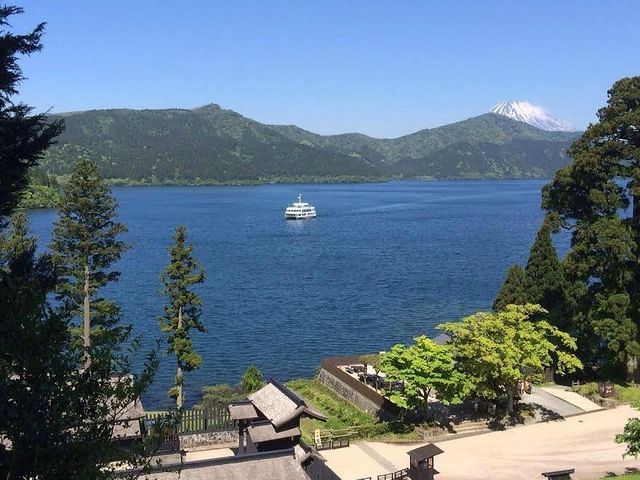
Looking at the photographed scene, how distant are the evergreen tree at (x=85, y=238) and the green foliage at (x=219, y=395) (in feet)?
24.8

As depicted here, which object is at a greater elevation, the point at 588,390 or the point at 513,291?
the point at 513,291

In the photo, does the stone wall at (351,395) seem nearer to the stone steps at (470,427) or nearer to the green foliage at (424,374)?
the green foliage at (424,374)

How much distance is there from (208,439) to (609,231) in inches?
854

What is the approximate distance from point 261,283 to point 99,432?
6298 centimetres

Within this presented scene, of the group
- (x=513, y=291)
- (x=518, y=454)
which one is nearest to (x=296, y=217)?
(x=513, y=291)

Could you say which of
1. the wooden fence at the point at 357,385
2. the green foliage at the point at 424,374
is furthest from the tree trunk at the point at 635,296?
the wooden fence at the point at 357,385

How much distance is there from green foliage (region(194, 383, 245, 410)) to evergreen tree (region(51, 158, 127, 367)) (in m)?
7.55

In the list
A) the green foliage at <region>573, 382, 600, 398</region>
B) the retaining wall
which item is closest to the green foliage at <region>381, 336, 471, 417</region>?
the retaining wall

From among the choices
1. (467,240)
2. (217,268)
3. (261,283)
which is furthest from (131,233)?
(467,240)

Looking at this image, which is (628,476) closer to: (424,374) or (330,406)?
(424,374)

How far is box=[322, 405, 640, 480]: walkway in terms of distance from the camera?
22469mm

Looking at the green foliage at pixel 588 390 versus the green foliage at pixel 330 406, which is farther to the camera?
the green foliage at pixel 588 390

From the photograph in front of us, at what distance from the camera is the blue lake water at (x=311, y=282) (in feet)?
157

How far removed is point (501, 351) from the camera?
2678cm
